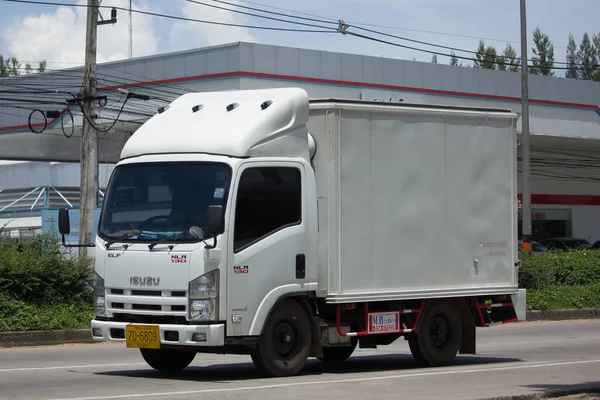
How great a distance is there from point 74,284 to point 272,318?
8786mm

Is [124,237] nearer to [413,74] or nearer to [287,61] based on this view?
[287,61]

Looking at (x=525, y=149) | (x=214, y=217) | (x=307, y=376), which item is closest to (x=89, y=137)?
(x=307, y=376)

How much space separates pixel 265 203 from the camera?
441 inches

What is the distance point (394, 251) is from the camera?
12.5 metres

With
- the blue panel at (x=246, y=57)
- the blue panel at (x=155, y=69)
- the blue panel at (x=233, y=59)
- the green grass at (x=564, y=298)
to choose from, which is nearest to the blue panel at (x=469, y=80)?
the blue panel at (x=246, y=57)

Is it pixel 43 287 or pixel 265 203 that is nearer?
pixel 265 203

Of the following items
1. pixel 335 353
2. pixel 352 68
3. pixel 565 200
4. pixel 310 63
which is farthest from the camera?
pixel 565 200

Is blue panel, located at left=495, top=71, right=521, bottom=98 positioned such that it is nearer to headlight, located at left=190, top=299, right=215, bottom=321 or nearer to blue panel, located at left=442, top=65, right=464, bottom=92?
blue panel, located at left=442, top=65, right=464, bottom=92

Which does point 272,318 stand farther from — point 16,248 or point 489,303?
point 16,248

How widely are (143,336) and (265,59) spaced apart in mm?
24466

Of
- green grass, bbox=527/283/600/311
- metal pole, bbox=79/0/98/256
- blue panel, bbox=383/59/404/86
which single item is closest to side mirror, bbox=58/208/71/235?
metal pole, bbox=79/0/98/256

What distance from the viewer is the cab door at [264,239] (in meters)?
10.9

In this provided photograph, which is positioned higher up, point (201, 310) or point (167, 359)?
point (201, 310)

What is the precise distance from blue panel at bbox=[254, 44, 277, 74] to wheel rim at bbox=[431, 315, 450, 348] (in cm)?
2194
